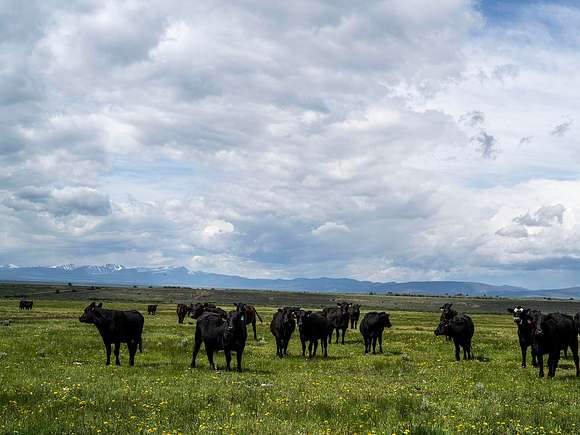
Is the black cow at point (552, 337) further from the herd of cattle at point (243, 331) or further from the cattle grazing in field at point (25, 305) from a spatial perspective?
the cattle grazing in field at point (25, 305)

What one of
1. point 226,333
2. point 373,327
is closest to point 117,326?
point 226,333

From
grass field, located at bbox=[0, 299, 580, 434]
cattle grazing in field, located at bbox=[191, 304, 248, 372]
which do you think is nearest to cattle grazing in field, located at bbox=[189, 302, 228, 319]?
cattle grazing in field, located at bbox=[191, 304, 248, 372]

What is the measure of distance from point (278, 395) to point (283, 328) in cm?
1221

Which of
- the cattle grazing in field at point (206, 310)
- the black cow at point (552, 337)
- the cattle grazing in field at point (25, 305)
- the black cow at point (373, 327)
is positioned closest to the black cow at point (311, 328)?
the black cow at point (373, 327)

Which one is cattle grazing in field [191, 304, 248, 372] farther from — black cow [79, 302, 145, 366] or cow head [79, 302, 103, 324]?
cow head [79, 302, 103, 324]

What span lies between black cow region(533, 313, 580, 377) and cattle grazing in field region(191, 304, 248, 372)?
1206 centimetres

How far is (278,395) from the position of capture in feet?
50.1

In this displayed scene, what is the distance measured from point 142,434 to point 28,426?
2.54m

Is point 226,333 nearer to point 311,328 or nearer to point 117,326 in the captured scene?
point 117,326

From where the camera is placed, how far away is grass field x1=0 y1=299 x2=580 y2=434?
11727 mm

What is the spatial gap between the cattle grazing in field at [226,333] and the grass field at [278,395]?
1.03 metres

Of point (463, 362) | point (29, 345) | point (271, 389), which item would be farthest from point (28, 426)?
point (463, 362)

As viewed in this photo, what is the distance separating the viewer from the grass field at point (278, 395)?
1173 cm

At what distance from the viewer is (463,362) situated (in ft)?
84.1
